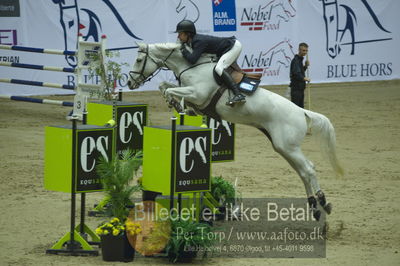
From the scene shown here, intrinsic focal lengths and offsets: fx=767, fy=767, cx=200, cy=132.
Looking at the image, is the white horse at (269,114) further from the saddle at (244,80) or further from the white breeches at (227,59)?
the white breeches at (227,59)

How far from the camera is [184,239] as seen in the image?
742cm

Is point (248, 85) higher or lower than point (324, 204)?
higher

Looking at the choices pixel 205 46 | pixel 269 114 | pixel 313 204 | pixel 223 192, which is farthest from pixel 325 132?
pixel 205 46

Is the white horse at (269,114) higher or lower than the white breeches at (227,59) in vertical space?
lower

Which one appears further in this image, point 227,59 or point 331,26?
point 331,26

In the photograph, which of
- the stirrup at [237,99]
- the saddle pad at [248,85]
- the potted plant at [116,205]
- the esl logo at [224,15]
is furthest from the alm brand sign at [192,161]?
the esl logo at [224,15]

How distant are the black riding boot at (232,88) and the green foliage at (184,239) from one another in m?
1.97

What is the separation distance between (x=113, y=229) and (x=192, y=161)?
1.05 meters

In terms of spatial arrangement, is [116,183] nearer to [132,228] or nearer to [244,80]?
[132,228]

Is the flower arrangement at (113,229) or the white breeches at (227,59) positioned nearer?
the flower arrangement at (113,229)

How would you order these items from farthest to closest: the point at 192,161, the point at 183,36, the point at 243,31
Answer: the point at 243,31, the point at 183,36, the point at 192,161

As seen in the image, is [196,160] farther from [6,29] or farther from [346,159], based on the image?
[6,29]

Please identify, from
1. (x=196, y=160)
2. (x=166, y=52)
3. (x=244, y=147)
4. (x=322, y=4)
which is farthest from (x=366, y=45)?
(x=196, y=160)

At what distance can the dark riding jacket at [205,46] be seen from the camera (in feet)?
30.1
